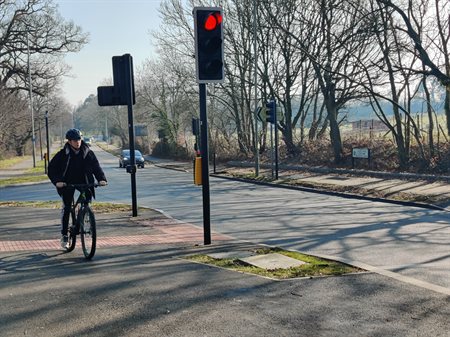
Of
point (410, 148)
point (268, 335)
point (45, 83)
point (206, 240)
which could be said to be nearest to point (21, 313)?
point (268, 335)

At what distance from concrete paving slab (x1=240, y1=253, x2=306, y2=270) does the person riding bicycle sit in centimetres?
236

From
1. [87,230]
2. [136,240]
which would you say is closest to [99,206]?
[136,240]

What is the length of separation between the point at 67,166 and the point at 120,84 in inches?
168

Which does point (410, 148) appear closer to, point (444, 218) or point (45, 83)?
point (444, 218)

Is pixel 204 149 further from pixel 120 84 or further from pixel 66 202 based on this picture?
pixel 120 84

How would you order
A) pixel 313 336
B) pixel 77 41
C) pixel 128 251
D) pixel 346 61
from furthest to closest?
pixel 77 41 → pixel 346 61 → pixel 128 251 → pixel 313 336

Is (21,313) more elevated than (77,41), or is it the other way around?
(77,41)

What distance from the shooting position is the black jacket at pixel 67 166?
7469 mm

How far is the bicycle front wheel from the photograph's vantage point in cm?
725

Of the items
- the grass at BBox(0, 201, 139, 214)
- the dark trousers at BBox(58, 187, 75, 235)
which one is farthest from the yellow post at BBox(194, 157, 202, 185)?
the grass at BBox(0, 201, 139, 214)

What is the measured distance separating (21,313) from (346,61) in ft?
80.0

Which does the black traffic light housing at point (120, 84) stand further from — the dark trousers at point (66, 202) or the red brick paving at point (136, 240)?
the dark trousers at point (66, 202)

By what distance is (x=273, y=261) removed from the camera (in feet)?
22.9

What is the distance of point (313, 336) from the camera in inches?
167
